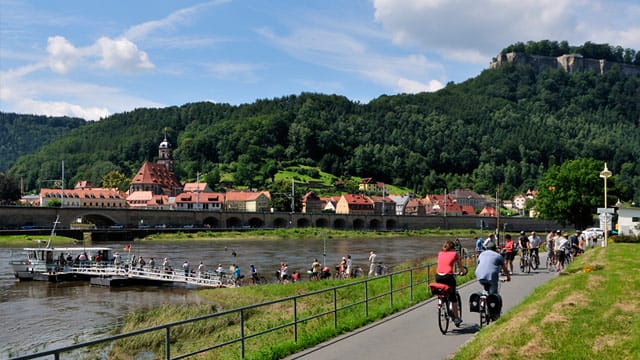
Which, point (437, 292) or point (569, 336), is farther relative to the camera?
point (437, 292)

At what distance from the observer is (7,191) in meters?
119

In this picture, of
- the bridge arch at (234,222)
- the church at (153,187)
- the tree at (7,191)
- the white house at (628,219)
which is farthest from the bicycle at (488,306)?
the church at (153,187)

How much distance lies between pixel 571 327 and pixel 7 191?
408 feet

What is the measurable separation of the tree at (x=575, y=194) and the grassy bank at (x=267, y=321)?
128 feet

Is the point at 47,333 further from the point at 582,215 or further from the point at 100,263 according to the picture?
the point at 582,215

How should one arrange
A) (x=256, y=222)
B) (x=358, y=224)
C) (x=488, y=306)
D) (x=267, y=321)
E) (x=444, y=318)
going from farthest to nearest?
(x=358, y=224) < (x=256, y=222) < (x=267, y=321) < (x=444, y=318) < (x=488, y=306)

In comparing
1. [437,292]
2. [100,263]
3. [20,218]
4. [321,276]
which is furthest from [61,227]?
[437,292]

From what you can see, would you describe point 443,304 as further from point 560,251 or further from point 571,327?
point 560,251

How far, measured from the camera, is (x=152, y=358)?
16.5 meters

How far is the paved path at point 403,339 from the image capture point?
408 inches

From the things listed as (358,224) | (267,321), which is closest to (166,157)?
(358,224)

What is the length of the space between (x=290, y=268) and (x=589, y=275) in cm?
3088

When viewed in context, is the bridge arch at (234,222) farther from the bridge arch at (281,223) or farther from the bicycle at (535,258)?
the bicycle at (535,258)

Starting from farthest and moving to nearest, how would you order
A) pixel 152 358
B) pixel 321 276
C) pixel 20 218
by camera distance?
pixel 20 218, pixel 321 276, pixel 152 358
